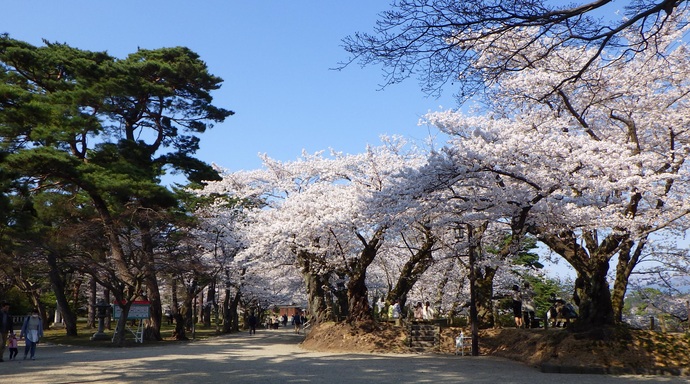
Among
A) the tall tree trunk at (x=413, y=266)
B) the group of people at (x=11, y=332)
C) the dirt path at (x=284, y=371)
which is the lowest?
the dirt path at (x=284, y=371)

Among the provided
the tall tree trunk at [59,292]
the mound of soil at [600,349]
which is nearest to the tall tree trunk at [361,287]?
the mound of soil at [600,349]

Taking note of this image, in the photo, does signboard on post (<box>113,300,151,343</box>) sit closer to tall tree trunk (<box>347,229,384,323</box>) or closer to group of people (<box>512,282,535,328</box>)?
tall tree trunk (<box>347,229,384,323</box>)

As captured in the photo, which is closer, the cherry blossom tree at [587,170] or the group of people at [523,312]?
the cherry blossom tree at [587,170]

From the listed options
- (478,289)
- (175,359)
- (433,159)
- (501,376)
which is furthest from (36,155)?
(501,376)

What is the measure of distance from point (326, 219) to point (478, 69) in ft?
39.1

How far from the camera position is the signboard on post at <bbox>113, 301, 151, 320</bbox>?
20734 mm

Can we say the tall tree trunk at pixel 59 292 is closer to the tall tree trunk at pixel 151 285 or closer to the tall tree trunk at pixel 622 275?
the tall tree trunk at pixel 151 285

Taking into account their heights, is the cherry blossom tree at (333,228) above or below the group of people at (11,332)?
above

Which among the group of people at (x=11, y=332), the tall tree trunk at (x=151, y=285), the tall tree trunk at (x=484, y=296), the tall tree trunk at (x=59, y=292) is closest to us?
the group of people at (x=11, y=332)

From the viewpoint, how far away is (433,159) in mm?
12477

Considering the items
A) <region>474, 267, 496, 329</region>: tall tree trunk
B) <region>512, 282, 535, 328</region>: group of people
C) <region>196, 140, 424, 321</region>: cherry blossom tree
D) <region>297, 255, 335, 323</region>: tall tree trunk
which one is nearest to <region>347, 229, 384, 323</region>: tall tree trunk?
<region>196, 140, 424, 321</region>: cherry blossom tree

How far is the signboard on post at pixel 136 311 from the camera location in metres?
20.7

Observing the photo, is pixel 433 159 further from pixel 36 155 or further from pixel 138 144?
pixel 138 144

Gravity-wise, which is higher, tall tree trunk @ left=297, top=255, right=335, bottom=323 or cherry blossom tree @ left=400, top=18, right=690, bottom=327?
cherry blossom tree @ left=400, top=18, right=690, bottom=327
